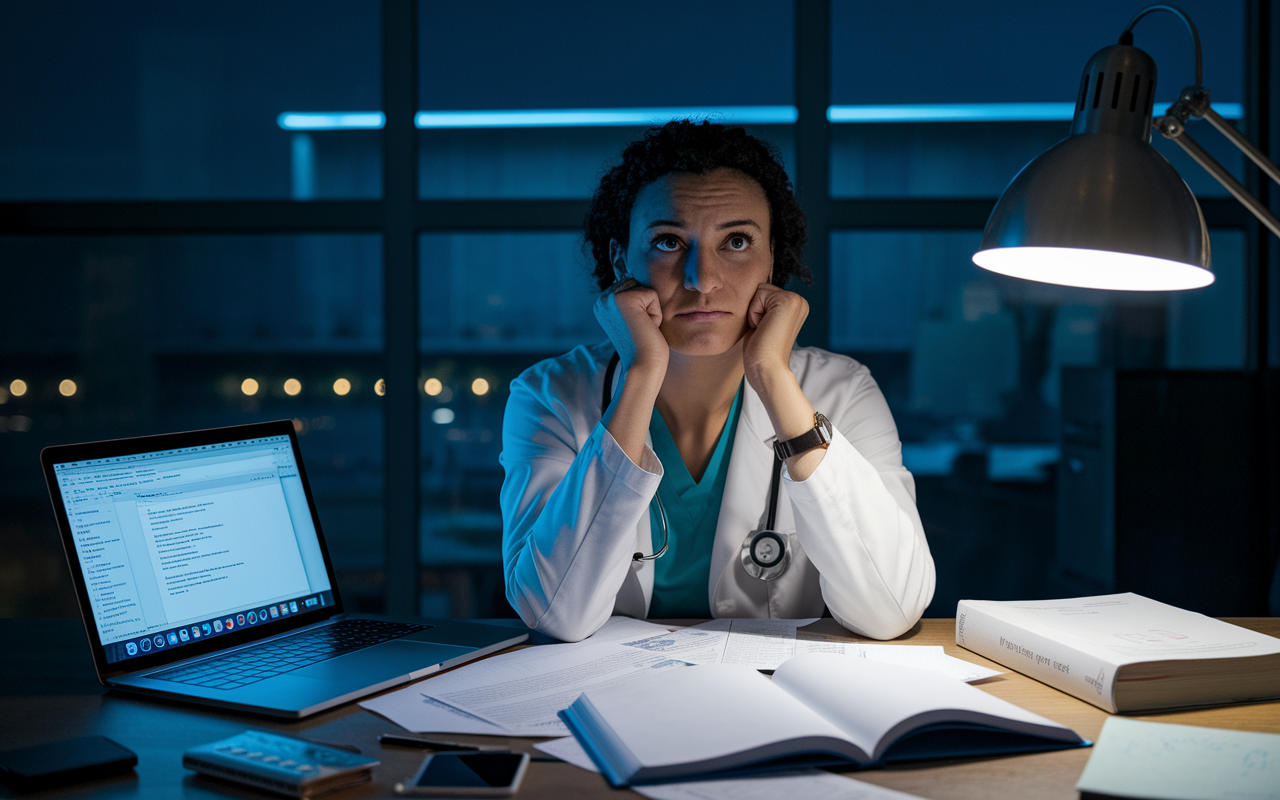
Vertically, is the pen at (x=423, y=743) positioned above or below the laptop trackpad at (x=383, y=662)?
below

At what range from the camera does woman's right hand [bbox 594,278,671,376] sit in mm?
1497

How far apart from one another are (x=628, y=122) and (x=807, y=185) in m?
0.69

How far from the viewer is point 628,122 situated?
3.15 meters

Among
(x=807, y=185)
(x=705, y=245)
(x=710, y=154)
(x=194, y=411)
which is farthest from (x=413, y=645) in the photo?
(x=194, y=411)

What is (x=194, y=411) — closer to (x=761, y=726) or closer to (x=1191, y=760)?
(x=761, y=726)

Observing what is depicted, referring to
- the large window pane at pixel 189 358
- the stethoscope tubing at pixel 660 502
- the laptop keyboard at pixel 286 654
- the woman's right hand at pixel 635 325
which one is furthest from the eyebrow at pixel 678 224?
the large window pane at pixel 189 358

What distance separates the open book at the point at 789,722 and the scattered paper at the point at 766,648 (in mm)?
163

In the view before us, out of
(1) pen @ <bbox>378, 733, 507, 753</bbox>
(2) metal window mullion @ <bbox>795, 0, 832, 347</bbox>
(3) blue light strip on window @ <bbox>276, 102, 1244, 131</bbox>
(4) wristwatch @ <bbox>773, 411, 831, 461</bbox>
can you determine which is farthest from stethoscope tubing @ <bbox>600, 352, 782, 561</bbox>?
(3) blue light strip on window @ <bbox>276, 102, 1244, 131</bbox>

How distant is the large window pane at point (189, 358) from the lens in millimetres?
3160

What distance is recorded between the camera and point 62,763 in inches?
32.3

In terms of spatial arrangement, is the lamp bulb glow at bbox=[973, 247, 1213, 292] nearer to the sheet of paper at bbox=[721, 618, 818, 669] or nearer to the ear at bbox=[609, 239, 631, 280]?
the sheet of paper at bbox=[721, 618, 818, 669]

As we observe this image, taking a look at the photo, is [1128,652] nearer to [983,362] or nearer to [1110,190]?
[1110,190]

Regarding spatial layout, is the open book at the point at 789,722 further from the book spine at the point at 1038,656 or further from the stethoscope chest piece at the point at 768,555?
the stethoscope chest piece at the point at 768,555

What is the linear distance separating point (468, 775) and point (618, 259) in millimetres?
1200
